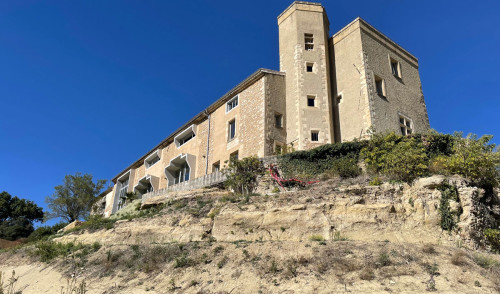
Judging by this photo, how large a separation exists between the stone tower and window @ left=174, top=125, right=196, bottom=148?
9.20m

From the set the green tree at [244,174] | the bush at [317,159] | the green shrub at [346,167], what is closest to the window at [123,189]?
the green tree at [244,174]

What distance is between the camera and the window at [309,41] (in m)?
28.0

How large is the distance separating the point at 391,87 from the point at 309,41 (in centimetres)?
662

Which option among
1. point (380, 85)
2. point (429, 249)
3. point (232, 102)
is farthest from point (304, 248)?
point (232, 102)

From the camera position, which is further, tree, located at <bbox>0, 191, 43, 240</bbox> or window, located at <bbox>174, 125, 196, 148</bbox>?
tree, located at <bbox>0, 191, 43, 240</bbox>

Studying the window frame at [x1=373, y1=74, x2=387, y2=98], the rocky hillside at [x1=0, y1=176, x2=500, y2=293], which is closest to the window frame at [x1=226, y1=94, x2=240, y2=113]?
the window frame at [x1=373, y1=74, x2=387, y2=98]

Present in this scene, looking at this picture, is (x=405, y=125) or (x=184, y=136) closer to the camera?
(x=405, y=125)

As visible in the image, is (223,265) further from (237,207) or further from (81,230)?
(81,230)

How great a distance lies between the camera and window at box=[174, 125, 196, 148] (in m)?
32.2

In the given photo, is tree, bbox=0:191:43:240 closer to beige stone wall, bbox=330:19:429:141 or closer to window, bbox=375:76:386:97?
beige stone wall, bbox=330:19:429:141

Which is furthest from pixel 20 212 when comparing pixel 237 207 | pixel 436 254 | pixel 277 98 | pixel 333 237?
pixel 436 254

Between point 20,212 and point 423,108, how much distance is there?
4423 cm

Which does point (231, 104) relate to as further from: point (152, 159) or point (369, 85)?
point (152, 159)

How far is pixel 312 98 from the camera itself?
1039 inches
